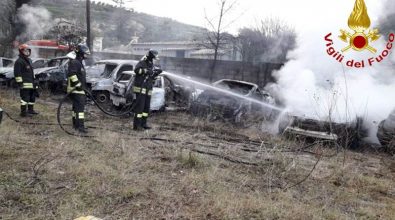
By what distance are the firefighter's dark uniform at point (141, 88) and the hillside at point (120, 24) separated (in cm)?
3408

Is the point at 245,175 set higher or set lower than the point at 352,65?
lower

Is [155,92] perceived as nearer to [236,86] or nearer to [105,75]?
[236,86]

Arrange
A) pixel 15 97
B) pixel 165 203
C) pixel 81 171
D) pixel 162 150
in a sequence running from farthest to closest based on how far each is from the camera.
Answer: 1. pixel 15 97
2. pixel 162 150
3. pixel 81 171
4. pixel 165 203

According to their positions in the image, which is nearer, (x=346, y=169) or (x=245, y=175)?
(x=245, y=175)

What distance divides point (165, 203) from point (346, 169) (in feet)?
10.7

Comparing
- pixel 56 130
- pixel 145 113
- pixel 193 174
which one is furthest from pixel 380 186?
pixel 56 130

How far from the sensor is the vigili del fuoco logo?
376 inches

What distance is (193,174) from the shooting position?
527 cm

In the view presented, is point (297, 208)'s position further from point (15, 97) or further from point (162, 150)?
point (15, 97)

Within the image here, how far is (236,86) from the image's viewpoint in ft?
37.3

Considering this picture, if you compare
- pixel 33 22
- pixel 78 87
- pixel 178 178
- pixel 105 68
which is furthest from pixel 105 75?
pixel 33 22

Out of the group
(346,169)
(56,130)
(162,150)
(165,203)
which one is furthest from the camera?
(56,130)

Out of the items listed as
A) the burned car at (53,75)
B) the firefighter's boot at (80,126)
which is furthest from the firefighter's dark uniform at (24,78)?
the burned car at (53,75)

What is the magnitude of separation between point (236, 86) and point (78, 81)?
16.9ft
